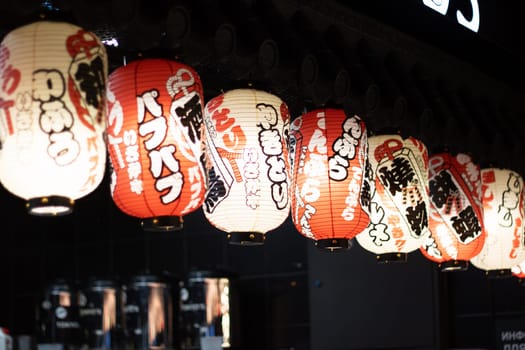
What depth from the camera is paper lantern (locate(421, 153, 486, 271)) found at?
240 inches

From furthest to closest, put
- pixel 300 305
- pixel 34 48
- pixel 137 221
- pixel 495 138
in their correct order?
pixel 137 221 < pixel 300 305 < pixel 495 138 < pixel 34 48

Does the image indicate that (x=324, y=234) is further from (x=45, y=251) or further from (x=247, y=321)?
(x=45, y=251)

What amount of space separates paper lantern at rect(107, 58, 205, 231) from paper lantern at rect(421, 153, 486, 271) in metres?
2.64

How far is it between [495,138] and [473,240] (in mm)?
972

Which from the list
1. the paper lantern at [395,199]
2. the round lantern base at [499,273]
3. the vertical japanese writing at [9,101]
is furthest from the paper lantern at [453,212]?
the vertical japanese writing at [9,101]

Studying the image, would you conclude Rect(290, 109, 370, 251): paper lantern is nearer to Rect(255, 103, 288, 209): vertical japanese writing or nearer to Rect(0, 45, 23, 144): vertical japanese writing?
Rect(255, 103, 288, 209): vertical japanese writing

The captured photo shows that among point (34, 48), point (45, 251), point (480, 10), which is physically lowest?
point (45, 251)

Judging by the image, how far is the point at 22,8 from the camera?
349cm

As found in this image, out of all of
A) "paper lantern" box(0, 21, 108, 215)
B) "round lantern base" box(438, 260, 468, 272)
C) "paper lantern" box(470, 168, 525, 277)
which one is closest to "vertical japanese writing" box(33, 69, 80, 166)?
"paper lantern" box(0, 21, 108, 215)

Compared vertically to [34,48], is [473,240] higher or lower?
lower

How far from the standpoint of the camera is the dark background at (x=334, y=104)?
4336mm

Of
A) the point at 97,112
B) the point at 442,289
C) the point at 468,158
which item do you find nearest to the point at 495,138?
the point at 468,158

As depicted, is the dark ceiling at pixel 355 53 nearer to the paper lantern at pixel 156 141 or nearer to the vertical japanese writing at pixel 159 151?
the paper lantern at pixel 156 141

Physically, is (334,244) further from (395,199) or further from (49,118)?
(49,118)
